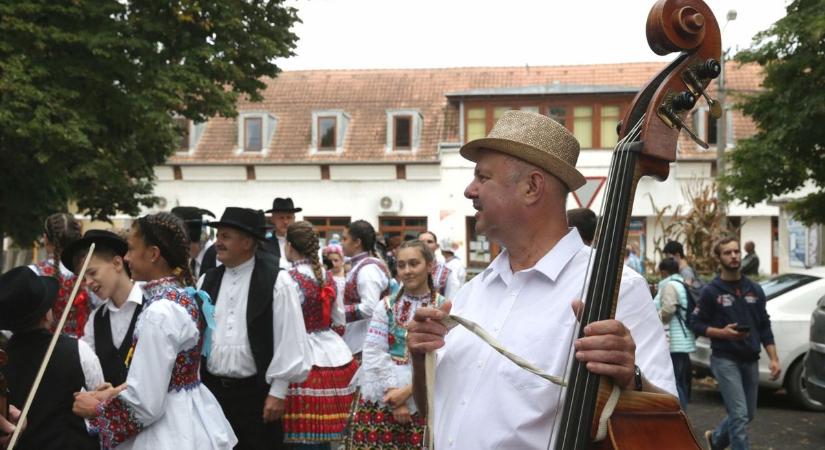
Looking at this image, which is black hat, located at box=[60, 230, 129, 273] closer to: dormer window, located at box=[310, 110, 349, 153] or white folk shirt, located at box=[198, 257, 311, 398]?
white folk shirt, located at box=[198, 257, 311, 398]

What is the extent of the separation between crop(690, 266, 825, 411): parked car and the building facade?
21.4 metres

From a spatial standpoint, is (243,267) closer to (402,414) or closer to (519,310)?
(402,414)

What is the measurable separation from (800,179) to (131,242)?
13.7 meters

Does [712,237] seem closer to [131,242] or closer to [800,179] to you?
[800,179]

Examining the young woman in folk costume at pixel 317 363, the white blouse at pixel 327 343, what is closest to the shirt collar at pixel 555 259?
the young woman in folk costume at pixel 317 363

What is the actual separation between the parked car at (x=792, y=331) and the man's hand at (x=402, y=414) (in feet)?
19.4

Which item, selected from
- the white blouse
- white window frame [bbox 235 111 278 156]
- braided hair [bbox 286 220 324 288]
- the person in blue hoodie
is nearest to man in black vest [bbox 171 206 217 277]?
braided hair [bbox 286 220 324 288]

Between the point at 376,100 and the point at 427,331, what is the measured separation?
3454 centimetres

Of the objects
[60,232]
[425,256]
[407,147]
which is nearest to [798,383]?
[425,256]

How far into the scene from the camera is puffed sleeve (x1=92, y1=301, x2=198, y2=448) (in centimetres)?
397

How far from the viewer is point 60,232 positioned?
680 centimetres

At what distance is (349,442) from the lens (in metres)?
6.24

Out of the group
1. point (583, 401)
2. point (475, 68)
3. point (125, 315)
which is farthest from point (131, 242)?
point (475, 68)

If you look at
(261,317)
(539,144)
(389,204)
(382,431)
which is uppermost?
(389,204)
